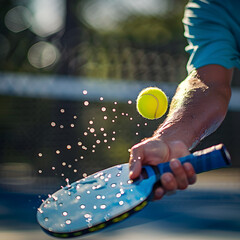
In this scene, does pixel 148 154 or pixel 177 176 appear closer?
pixel 177 176

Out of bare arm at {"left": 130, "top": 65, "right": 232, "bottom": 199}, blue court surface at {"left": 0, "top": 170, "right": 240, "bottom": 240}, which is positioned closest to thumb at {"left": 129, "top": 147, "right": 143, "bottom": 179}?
bare arm at {"left": 130, "top": 65, "right": 232, "bottom": 199}

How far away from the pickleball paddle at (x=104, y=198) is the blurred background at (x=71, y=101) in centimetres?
489

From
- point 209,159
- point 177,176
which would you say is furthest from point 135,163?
point 209,159

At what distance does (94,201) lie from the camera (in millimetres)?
2348

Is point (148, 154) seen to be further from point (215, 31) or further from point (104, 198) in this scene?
point (215, 31)

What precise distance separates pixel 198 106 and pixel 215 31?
539 millimetres

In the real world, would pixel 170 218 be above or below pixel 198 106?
below

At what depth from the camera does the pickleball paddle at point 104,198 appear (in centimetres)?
212

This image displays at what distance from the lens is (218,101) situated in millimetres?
2652

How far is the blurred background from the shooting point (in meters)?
8.55

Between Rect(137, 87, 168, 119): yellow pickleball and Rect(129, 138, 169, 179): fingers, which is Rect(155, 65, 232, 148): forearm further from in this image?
Rect(137, 87, 168, 119): yellow pickleball

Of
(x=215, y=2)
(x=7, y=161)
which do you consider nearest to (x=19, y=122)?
(x=7, y=161)

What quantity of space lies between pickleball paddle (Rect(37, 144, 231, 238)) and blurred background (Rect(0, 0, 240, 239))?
489 centimetres

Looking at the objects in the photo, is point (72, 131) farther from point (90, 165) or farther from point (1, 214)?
point (1, 214)
